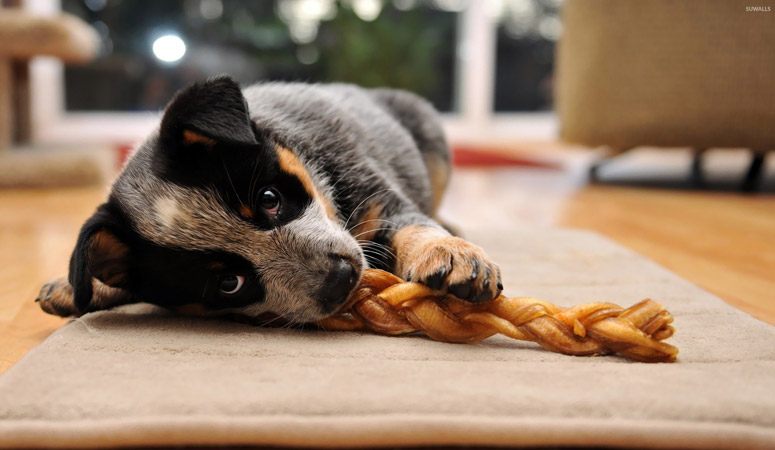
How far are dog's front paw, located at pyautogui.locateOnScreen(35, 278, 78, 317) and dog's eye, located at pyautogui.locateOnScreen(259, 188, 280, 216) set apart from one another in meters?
0.50

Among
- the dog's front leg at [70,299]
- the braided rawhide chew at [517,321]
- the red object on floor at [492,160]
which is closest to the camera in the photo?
the braided rawhide chew at [517,321]

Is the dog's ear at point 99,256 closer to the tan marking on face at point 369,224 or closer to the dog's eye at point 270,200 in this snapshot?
the dog's eye at point 270,200

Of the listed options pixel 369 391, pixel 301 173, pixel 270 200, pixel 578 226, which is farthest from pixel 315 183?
pixel 578 226

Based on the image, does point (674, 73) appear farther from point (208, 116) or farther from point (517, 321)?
point (208, 116)

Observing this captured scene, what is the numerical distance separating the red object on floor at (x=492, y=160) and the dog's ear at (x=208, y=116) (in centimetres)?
481

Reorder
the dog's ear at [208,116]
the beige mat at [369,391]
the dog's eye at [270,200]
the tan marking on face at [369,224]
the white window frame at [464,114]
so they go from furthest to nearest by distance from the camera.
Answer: the white window frame at [464,114] < the tan marking on face at [369,224] < the dog's eye at [270,200] < the dog's ear at [208,116] < the beige mat at [369,391]

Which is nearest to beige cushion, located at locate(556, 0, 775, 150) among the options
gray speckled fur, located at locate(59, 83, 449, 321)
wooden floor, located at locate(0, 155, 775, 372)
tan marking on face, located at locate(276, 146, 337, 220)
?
wooden floor, located at locate(0, 155, 775, 372)

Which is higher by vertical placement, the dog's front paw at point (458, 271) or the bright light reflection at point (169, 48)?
the bright light reflection at point (169, 48)

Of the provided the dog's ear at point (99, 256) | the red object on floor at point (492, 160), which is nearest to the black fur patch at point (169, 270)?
the dog's ear at point (99, 256)

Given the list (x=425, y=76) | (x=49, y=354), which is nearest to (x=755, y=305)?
(x=49, y=354)

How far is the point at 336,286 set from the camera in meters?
1.42

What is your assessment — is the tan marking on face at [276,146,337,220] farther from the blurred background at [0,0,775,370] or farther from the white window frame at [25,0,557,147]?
the white window frame at [25,0,557,147]

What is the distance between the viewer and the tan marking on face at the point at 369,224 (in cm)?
177

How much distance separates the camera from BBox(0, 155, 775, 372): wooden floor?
1855mm
